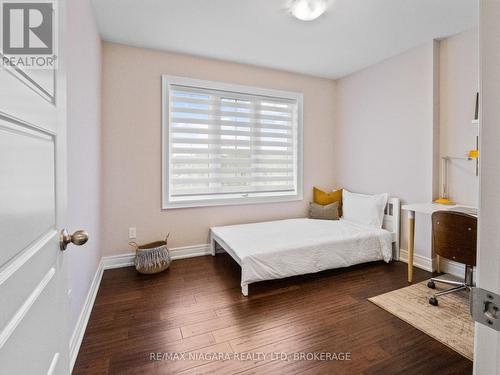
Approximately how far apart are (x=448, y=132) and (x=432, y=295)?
68.6 inches

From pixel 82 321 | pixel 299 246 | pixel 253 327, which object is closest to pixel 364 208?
pixel 299 246

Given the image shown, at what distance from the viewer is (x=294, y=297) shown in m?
2.21

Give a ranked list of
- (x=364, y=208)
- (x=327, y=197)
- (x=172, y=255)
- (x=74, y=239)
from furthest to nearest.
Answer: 1. (x=327, y=197)
2. (x=364, y=208)
3. (x=172, y=255)
4. (x=74, y=239)

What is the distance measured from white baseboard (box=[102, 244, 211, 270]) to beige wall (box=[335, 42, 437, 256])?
2.42m

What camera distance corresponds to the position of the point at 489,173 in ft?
1.50

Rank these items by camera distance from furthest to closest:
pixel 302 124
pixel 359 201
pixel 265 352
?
1. pixel 302 124
2. pixel 359 201
3. pixel 265 352

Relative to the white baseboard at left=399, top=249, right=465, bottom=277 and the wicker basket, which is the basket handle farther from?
the white baseboard at left=399, top=249, right=465, bottom=277

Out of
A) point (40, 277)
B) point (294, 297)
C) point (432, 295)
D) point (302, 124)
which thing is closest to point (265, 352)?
point (294, 297)

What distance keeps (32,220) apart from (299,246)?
219 centimetres

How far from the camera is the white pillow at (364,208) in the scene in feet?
10.4

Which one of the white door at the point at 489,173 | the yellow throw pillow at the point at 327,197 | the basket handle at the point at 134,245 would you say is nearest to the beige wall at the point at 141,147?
the basket handle at the point at 134,245

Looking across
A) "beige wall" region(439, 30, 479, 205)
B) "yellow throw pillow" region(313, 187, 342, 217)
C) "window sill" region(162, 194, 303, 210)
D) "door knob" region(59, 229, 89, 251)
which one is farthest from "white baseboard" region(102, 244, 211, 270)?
"beige wall" region(439, 30, 479, 205)

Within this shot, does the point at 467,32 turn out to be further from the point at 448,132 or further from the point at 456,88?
the point at 448,132

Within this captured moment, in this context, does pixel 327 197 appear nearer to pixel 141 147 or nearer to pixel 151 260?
pixel 151 260
